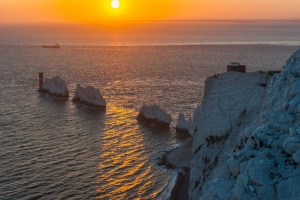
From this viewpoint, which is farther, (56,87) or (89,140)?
(56,87)

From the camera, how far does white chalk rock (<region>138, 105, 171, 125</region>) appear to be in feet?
181

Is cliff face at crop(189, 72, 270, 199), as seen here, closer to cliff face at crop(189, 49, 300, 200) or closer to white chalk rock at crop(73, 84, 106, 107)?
cliff face at crop(189, 49, 300, 200)

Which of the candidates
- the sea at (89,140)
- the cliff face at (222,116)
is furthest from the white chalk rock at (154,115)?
the cliff face at (222,116)

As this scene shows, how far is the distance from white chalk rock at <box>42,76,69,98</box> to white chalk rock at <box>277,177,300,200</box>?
6247cm

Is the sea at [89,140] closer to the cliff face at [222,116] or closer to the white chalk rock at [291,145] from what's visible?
the cliff face at [222,116]

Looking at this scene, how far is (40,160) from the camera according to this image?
40938 mm

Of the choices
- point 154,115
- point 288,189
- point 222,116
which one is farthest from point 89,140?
point 288,189

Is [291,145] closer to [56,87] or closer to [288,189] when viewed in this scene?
[288,189]

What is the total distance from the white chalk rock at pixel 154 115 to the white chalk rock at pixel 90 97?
1031 centimetres

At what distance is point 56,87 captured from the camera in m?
75.0

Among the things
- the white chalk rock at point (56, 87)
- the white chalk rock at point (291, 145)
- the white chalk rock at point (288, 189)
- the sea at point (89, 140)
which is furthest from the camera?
the white chalk rock at point (56, 87)

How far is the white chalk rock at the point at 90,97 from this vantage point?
215 ft

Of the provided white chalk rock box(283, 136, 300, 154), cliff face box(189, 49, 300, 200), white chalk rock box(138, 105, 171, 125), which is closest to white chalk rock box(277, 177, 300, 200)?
cliff face box(189, 49, 300, 200)

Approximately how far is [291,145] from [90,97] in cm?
5456
